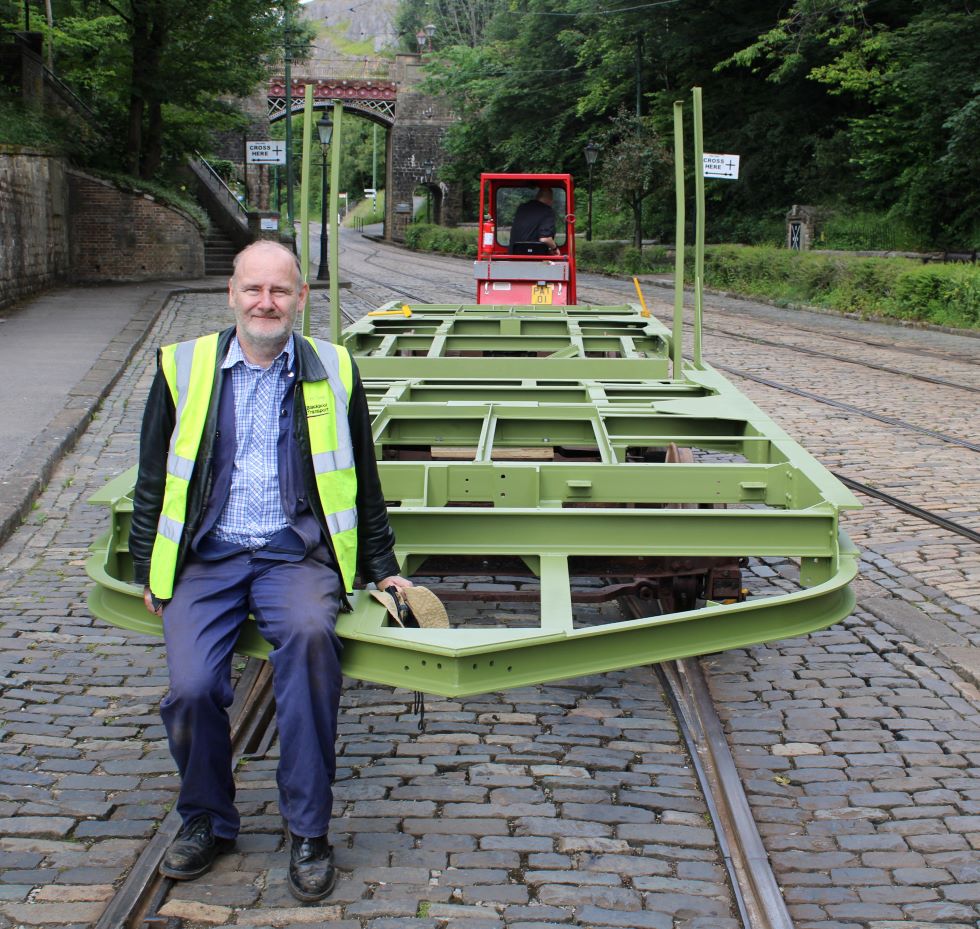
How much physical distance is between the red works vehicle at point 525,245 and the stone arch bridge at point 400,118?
48.4 m

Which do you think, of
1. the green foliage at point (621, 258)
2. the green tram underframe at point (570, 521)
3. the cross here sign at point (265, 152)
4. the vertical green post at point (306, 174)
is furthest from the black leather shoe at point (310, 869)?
the green foliage at point (621, 258)

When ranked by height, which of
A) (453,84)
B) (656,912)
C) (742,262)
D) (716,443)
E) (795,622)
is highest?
(453,84)

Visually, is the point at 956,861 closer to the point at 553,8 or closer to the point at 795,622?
the point at 795,622

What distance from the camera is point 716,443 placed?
624 centimetres

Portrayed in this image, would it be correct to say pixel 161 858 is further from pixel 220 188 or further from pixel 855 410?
pixel 220 188

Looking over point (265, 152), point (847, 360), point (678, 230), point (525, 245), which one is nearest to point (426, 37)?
point (265, 152)

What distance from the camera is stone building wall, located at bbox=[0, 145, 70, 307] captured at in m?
20.8

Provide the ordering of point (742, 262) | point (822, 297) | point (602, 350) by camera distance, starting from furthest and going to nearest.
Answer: point (742, 262), point (822, 297), point (602, 350)

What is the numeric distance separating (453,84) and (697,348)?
51562 millimetres

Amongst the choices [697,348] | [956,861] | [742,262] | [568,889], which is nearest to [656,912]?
[568,889]

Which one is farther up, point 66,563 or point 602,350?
point 602,350

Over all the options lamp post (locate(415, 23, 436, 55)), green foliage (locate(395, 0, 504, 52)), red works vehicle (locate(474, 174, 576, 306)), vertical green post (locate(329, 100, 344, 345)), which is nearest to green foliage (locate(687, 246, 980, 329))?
red works vehicle (locate(474, 174, 576, 306))

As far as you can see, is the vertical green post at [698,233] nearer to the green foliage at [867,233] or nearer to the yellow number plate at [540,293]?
the yellow number plate at [540,293]

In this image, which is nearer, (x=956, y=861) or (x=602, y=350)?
(x=956, y=861)
